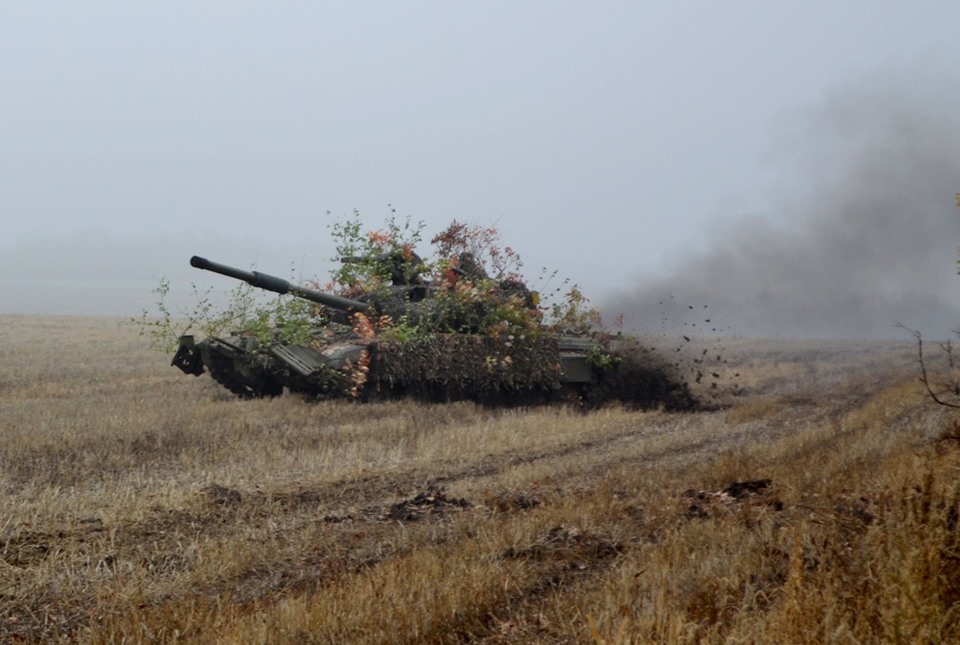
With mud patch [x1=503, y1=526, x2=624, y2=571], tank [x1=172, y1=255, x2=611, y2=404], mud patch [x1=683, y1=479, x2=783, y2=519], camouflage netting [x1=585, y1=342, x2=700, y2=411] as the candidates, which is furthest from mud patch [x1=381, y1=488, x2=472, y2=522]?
camouflage netting [x1=585, y1=342, x2=700, y2=411]

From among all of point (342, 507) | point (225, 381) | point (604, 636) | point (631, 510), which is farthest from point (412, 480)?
point (225, 381)

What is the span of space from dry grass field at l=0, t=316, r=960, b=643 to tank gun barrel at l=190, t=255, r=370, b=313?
7.21 feet

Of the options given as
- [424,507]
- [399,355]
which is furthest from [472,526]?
[399,355]

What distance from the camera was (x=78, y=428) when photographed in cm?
1291

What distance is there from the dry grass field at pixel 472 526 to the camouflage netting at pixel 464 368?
1667 millimetres

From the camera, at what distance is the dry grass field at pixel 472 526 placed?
4.89m

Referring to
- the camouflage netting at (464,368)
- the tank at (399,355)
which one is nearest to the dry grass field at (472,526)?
the tank at (399,355)

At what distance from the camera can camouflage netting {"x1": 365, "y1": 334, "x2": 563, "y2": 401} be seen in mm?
16672

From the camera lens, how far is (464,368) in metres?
17.2

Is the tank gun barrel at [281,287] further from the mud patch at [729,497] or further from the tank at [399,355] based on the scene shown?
the mud patch at [729,497]

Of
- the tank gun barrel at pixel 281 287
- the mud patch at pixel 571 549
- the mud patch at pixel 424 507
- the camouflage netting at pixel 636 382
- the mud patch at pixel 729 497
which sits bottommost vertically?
the mud patch at pixel 424 507

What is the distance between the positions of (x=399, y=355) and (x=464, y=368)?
113 cm

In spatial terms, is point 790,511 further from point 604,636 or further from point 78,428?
point 78,428

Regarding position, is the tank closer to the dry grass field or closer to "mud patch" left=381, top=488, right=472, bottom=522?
the dry grass field
